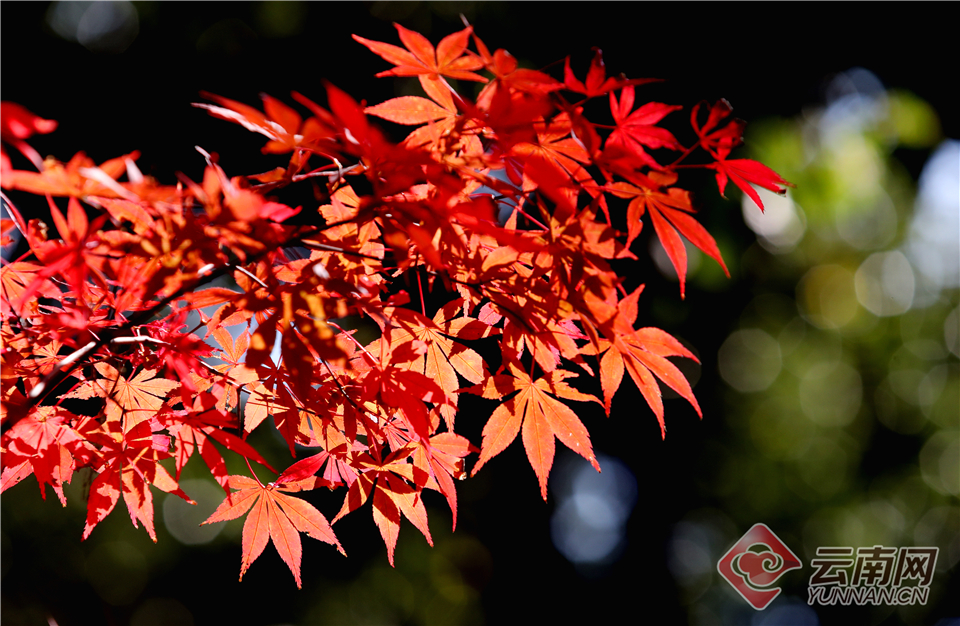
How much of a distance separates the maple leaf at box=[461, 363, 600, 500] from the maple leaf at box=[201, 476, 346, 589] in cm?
32

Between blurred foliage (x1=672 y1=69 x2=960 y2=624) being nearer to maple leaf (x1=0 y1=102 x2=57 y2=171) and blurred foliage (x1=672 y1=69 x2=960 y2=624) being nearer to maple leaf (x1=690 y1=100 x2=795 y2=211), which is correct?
maple leaf (x1=690 y1=100 x2=795 y2=211)

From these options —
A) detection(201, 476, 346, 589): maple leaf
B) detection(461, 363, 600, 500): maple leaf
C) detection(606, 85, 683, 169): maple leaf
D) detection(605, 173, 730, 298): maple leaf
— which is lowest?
detection(201, 476, 346, 589): maple leaf

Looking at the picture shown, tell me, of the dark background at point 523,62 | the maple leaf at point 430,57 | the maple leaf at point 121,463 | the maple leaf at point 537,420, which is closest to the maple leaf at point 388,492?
the maple leaf at point 537,420

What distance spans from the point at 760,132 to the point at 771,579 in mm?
2762

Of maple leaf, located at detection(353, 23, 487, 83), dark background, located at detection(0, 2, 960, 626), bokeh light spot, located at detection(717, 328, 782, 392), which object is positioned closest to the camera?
maple leaf, located at detection(353, 23, 487, 83)

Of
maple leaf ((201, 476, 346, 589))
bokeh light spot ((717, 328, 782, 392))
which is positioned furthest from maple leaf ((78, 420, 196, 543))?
bokeh light spot ((717, 328, 782, 392))

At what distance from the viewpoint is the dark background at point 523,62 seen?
3018 mm

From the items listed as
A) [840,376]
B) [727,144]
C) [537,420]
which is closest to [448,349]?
[537,420]

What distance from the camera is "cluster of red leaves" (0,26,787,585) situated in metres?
0.52

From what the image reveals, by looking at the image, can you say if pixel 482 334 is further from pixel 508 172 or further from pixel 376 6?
pixel 376 6

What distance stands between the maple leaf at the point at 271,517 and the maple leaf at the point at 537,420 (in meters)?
0.32

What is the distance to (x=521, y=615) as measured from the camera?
355 centimetres

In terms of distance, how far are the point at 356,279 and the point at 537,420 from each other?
1.10 feet

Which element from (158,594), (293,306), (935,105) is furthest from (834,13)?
(158,594)
